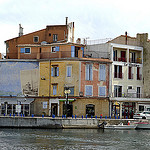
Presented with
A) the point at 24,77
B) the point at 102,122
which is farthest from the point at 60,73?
the point at 102,122

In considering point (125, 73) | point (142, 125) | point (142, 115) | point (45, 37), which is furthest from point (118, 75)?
point (45, 37)

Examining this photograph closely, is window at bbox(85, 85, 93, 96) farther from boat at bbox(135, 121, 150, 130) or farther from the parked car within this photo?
boat at bbox(135, 121, 150, 130)

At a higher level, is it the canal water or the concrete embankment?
the concrete embankment

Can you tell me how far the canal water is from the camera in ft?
158

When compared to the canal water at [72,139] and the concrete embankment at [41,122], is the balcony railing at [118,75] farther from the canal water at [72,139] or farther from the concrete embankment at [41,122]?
the canal water at [72,139]

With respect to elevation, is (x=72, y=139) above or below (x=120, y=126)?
below

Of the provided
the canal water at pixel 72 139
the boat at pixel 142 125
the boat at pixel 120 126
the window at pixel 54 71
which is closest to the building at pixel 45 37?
the window at pixel 54 71

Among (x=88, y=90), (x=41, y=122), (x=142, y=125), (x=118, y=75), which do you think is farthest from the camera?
(x=118, y=75)

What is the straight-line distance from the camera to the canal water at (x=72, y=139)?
48188 millimetres

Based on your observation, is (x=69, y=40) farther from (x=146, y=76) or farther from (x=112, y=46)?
(x=146, y=76)

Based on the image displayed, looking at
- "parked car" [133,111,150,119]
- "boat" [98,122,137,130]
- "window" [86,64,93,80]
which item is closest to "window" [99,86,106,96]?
"window" [86,64,93,80]

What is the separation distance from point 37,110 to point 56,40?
1373cm

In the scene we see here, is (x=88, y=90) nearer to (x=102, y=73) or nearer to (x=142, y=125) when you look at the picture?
(x=102, y=73)

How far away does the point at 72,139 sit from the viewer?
175 feet
